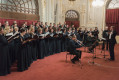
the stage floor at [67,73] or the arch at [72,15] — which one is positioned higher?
the arch at [72,15]

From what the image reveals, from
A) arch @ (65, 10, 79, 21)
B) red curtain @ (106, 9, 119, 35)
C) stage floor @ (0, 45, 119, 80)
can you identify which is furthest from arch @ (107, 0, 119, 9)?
stage floor @ (0, 45, 119, 80)

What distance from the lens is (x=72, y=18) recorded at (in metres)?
16.9

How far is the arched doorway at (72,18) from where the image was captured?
1678 centimetres

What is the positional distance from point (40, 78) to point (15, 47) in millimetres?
2441

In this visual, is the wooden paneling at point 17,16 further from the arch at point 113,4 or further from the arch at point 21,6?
the arch at point 113,4

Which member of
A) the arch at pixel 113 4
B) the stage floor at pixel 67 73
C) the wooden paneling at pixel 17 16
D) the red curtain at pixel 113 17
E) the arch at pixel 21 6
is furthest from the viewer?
the red curtain at pixel 113 17

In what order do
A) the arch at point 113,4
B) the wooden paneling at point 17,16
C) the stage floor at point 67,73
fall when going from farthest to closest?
the arch at point 113,4 < the wooden paneling at point 17,16 < the stage floor at point 67,73

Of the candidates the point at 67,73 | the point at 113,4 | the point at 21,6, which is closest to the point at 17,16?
the point at 21,6

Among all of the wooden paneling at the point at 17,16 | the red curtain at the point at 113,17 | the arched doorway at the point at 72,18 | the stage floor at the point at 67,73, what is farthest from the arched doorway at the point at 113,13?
the stage floor at the point at 67,73

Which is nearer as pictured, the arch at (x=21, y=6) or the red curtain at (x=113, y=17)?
the arch at (x=21, y=6)

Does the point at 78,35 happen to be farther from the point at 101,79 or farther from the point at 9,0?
the point at 101,79

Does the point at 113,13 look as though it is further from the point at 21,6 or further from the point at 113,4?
the point at 21,6

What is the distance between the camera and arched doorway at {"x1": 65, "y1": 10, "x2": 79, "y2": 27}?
16.8m

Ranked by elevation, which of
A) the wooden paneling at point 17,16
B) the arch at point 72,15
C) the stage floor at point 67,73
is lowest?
the stage floor at point 67,73
